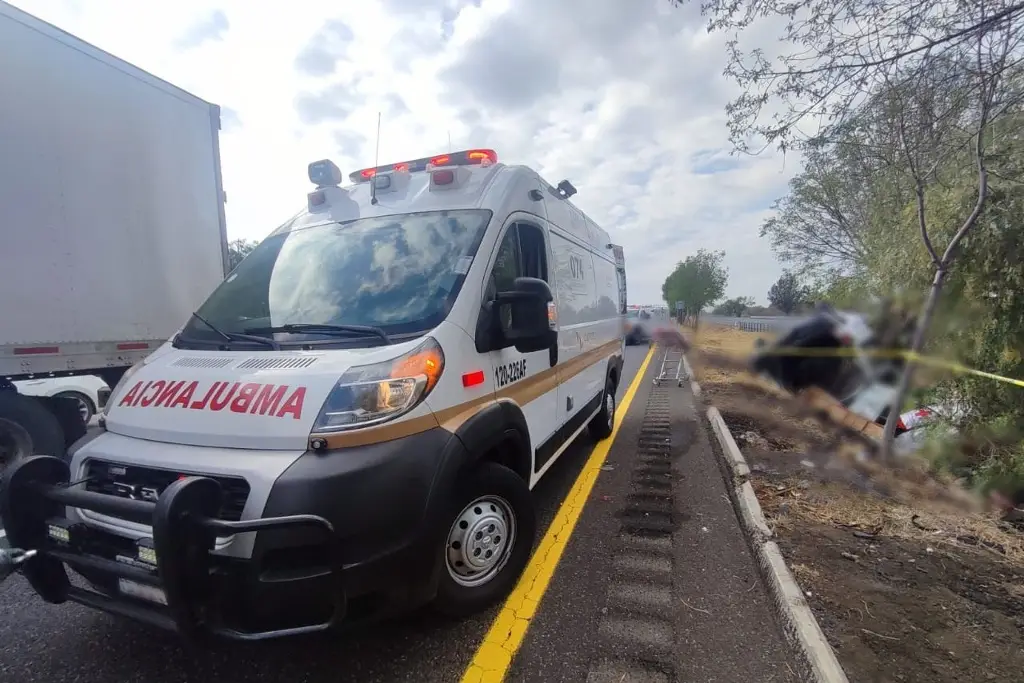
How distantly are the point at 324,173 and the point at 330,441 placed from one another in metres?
2.34

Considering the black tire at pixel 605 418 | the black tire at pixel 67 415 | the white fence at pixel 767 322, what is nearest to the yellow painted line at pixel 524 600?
the black tire at pixel 605 418

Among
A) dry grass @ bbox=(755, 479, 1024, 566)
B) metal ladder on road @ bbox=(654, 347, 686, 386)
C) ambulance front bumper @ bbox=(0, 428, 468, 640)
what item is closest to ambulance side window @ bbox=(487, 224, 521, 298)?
ambulance front bumper @ bbox=(0, 428, 468, 640)

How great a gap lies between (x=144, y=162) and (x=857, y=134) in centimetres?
677

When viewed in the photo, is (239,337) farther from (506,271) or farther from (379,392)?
(506,271)

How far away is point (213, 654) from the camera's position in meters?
2.44

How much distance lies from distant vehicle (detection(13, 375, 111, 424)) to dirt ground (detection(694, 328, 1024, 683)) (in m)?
6.29

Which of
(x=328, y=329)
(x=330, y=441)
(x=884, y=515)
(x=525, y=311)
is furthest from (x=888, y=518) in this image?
(x=328, y=329)

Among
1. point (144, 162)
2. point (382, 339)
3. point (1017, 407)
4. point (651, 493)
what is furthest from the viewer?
point (144, 162)

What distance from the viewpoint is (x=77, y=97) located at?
14.3 ft

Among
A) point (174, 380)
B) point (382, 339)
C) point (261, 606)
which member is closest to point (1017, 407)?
point (382, 339)

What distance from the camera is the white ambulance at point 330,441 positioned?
190cm

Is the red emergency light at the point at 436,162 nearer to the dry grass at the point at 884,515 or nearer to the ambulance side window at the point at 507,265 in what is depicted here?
the ambulance side window at the point at 507,265

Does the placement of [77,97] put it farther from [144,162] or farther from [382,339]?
[382,339]

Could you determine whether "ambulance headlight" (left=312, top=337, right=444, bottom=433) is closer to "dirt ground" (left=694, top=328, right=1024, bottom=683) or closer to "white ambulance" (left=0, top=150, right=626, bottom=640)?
"white ambulance" (left=0, top=150, right=626, bottom=640)
